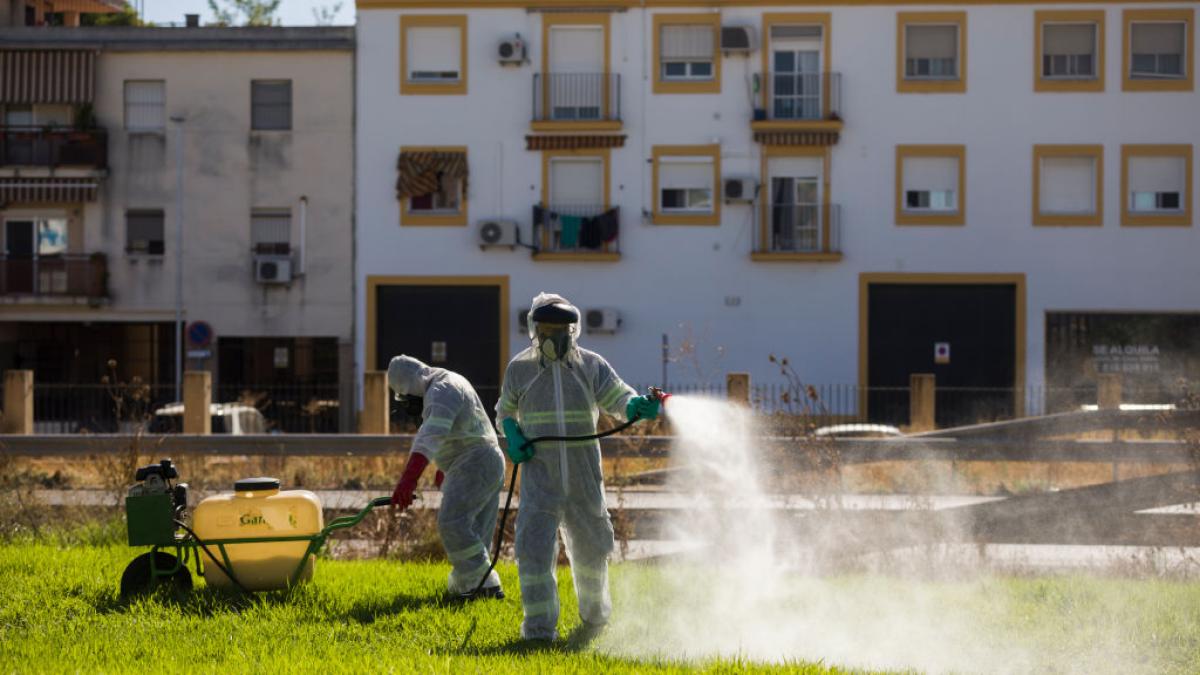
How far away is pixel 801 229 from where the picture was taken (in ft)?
109

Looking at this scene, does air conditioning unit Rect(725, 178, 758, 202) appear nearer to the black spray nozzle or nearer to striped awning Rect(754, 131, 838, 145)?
striped awning Rect(754, 131, 838, 145)

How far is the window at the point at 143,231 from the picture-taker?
34406mm

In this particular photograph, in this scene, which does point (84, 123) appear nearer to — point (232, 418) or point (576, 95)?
point (576, 95)

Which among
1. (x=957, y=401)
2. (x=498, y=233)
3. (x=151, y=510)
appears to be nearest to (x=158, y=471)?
(x=151, y=510)

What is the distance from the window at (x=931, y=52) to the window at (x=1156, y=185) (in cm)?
420

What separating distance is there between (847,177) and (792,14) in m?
3.92

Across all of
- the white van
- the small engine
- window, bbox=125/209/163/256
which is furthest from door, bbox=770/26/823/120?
the small engine

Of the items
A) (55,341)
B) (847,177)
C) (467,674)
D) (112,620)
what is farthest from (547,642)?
(55,341)

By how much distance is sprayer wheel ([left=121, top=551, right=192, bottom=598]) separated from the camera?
28.1 ft

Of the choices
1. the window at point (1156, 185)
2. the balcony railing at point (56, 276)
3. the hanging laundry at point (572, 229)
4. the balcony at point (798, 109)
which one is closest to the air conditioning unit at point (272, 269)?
the balcony railing at point (56, 276)

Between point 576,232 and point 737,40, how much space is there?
5624mm

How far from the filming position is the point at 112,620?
25.4 feet

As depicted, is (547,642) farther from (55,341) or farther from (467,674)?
(55,341)

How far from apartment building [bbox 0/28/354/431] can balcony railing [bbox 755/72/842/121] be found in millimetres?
9627
